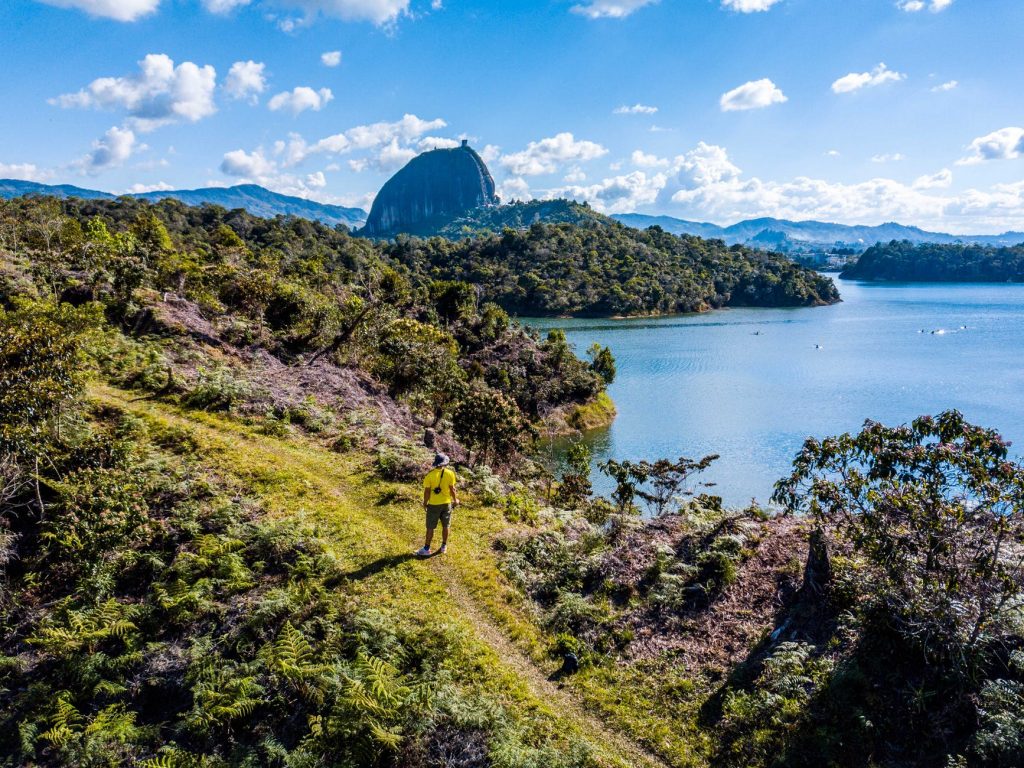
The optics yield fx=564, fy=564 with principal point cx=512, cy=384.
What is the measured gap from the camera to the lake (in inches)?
1762

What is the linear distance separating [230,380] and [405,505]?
10.6 metres

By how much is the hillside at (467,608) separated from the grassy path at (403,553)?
0.21 ft

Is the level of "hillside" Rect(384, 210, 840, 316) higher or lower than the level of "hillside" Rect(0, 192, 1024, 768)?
higher

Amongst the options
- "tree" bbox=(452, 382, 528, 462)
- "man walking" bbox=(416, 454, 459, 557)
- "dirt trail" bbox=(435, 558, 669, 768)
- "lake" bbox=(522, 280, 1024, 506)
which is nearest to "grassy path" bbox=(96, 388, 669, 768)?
"dirt trail" bbox=(435, 558, 669, 768)

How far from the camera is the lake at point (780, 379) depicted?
147 feet

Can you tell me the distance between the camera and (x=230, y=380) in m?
20.9

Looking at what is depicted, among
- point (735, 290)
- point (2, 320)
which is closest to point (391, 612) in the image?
point (2, 320)

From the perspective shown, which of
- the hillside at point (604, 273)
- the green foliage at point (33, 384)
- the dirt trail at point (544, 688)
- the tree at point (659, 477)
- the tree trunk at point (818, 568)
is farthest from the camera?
the hillside at point (604, 273)

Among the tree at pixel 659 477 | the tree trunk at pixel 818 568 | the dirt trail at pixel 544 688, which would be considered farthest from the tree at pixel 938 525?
the tree at pixel 659 477

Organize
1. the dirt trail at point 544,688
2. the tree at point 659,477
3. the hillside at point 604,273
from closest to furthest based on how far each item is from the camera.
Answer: the dirt trail at point 544,688 < the tree at point 659,477 < the hillside at point 604,273

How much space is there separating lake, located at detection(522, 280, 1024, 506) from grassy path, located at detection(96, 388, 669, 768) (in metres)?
23.9

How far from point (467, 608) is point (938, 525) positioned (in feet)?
26.5

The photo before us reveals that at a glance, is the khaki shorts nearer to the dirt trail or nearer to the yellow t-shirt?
the yellow t-shirt

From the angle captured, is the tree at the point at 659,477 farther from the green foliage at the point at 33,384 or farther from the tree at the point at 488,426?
the green foliage at the point at 33,384
